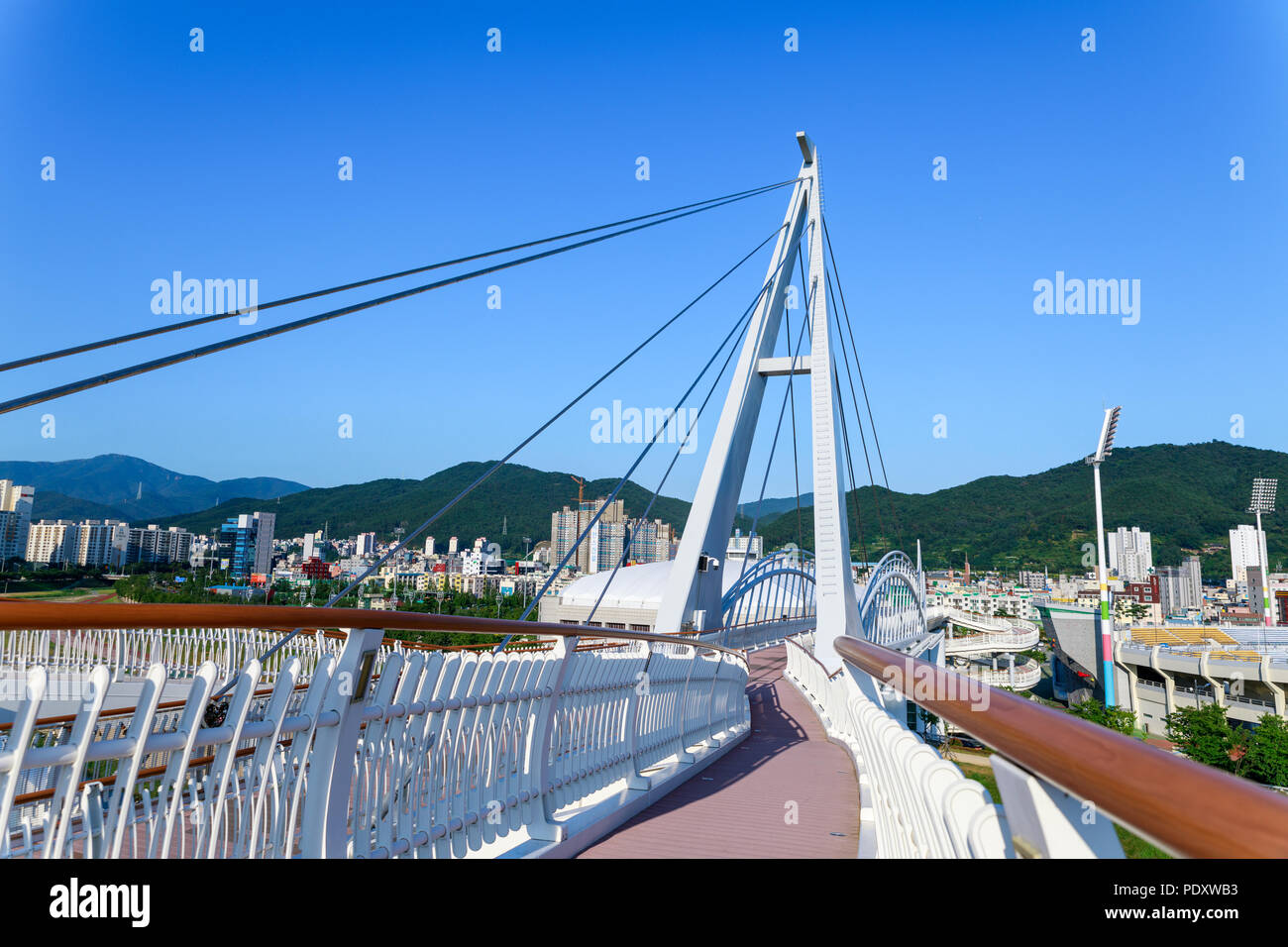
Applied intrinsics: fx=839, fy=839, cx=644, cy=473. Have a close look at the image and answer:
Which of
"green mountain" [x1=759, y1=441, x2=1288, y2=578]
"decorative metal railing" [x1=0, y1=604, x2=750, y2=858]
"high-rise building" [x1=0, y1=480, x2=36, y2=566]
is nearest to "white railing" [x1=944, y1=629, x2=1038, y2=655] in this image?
"green mountain" [x1=759, y1=441, x2=1288, y2=578]

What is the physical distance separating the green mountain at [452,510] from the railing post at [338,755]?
2095 inches

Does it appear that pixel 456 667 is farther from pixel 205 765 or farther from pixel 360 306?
pixel 360 306

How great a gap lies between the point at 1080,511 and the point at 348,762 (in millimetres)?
117075

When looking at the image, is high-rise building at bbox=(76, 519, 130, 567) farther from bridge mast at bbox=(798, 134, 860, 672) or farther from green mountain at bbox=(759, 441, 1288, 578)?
green mountain at bbox=(759, 441, 1288, 578)

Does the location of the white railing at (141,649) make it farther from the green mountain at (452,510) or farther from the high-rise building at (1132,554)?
the high-rise building at (1132,554)

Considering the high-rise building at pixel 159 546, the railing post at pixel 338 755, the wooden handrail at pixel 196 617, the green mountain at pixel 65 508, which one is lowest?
the high-rise building at pixel 159 546

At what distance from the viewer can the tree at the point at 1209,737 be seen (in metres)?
30.2

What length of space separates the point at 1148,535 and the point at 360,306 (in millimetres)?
119022

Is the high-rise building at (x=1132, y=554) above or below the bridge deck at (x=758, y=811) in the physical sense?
below

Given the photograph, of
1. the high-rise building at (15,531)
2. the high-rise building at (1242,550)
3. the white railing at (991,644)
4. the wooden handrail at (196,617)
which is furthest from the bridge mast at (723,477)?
the high-rise building at (1242,550)

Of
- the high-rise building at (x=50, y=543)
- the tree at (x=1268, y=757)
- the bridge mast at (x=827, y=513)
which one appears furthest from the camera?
the high-rise building at (x=50, y=543)

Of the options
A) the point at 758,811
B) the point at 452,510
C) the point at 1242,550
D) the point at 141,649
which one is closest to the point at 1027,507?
the point at 1242,550

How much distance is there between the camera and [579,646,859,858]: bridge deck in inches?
166
